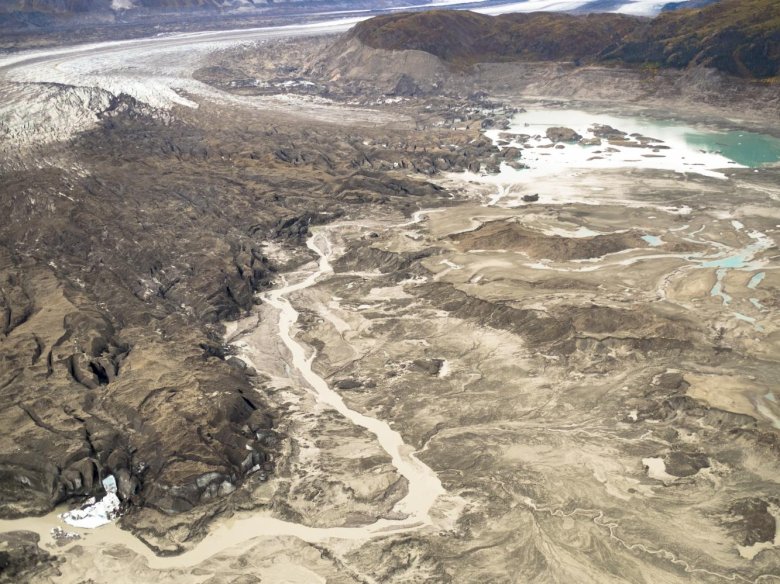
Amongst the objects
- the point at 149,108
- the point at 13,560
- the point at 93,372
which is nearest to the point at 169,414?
the point at 93,372

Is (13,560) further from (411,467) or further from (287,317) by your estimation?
(287,317)

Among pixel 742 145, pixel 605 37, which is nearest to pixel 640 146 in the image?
pixel 742 145

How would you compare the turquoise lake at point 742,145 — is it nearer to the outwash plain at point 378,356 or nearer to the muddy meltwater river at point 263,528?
the outwash plain at point 378,356

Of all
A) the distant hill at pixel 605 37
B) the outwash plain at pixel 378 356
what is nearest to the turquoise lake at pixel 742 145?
the outwash plain at pixel 378 356

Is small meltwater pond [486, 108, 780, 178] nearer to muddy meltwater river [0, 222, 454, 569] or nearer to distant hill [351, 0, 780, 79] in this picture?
distant hill [351, 0, 780, 79]

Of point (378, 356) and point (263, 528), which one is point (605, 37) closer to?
point (378, 356)

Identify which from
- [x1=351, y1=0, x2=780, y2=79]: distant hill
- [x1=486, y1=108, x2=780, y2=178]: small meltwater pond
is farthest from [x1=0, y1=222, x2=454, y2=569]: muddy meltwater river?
[x1=351, y1=0, x2=780, y2=79]: distant hill
